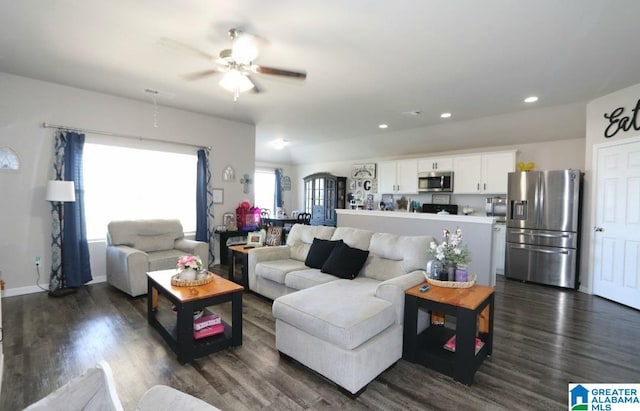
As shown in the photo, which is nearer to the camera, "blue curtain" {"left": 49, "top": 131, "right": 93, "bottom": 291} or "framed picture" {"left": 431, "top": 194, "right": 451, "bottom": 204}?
"blue curtain" {"left": 49, "top": 131, "right": 93, "bottom": 291}

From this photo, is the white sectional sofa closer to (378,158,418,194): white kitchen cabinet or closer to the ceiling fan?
the ceiling fan

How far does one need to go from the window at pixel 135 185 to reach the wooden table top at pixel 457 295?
14.2ft

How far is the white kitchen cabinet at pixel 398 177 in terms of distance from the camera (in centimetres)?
676

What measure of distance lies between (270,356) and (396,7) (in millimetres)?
2892

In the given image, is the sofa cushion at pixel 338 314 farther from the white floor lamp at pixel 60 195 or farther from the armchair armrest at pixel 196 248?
the white floor lamp at pixel 60 195

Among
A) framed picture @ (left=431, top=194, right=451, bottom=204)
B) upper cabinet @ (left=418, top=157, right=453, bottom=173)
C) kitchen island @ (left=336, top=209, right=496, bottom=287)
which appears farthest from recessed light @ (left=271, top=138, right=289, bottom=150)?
framed picture @ (left=431, top=194, right=451, bottom=204)

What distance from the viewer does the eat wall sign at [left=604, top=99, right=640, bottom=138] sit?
12.2 ft

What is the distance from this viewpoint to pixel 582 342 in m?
2.79

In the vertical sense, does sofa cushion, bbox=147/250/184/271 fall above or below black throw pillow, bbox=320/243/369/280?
below

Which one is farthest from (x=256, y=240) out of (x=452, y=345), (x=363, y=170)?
(x=363, y=170)

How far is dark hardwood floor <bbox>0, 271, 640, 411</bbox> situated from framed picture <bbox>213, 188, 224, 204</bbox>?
240 cm

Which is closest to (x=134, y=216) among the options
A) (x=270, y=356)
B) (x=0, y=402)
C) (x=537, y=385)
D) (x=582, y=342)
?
(x=0, y=402)

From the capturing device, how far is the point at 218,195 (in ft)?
18.3

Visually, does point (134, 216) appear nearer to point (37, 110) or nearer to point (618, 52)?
point (37, 110)
